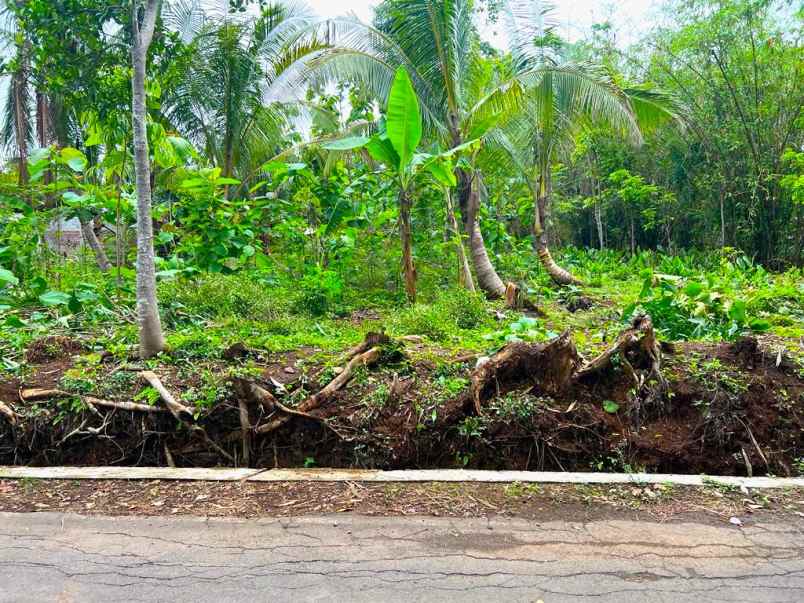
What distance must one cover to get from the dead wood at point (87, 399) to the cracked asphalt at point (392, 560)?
3.29ft

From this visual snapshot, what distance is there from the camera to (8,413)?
393 cm

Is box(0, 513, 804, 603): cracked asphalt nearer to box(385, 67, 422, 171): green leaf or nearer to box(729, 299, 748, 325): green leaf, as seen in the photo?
box(729, 299, 748, 325): green leaf

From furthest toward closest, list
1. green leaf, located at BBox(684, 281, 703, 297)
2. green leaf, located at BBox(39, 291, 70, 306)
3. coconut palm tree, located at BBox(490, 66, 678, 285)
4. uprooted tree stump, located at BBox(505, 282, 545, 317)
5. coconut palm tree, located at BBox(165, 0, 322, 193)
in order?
coconut palm tree, located at BBox(165, 0, 322, 193) → coconut palm tree, located at BBox(490, 66, 678, 285) → uprooted tree stump, located at BBox(505, 282, 545, 317) → green leaf, located at BBox(39, 291, 70, 306) → green leaf, located at BBox(684, 281, 703, 297)

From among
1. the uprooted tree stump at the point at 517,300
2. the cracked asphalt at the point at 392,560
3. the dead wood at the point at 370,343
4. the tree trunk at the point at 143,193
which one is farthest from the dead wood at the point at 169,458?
the uprooted tree stump at the point at 517,300

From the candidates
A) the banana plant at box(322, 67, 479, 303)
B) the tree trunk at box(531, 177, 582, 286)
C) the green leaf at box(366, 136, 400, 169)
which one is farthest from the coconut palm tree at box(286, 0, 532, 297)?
the tree trunk at box(531, 177, 582, 286)

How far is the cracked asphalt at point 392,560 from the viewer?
2.29 metres

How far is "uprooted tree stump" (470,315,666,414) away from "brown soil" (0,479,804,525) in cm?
83

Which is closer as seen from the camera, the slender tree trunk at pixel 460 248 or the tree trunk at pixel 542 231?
the slender tree trunk at pixel 460 248

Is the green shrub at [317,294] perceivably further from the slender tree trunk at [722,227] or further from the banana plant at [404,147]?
the slender tree trunk at [722,227]

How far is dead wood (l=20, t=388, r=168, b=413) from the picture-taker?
390cm

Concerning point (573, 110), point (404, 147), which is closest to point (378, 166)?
point (573, 110)

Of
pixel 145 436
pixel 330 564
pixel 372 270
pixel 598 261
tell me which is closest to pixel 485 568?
pixel 330 564

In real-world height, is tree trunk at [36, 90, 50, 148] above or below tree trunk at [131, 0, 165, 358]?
above

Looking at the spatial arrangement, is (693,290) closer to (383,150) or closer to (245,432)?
(383,150)
